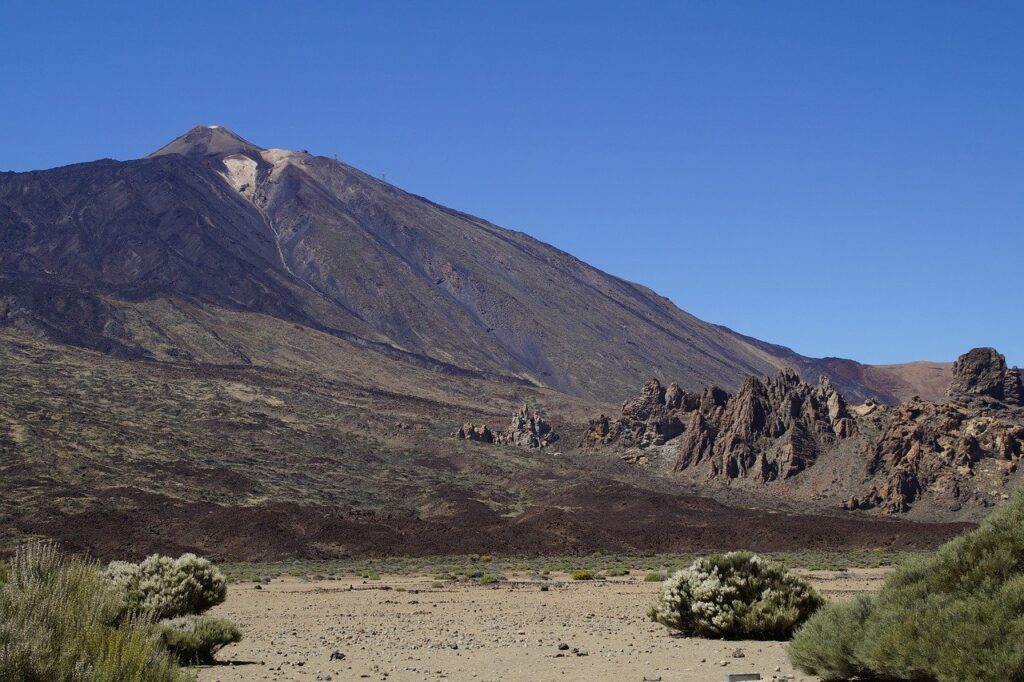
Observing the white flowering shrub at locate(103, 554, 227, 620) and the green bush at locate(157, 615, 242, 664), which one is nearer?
the green bush at locate(157, 615, 242, 664)

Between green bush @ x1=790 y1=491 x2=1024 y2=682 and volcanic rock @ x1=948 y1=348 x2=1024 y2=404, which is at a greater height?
volcanic rock @ x1=948 y1=348 x2=1024 y2=404

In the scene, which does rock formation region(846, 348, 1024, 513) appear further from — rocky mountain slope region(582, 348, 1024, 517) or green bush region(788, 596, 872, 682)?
green bush region(788, 596, 872, 682)

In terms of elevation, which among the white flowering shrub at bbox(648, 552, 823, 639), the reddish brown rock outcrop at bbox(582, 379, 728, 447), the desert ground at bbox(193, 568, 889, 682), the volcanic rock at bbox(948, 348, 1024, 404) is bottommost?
the desert ground at bbox(193, 568, 889, 682)

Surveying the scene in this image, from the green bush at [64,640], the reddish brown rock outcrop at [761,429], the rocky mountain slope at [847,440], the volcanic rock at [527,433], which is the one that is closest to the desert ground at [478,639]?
the green bush at [64,640]

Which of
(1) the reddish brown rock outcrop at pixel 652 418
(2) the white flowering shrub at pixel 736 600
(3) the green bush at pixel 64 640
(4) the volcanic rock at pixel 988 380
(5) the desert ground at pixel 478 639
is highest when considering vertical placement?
(4) the volcanic rock at pixel 988 380

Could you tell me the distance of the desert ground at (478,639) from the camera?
13992mm

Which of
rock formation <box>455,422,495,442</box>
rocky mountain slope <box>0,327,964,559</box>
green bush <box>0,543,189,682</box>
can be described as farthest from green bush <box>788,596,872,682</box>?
rock formation <box>455,422,495,442</box>

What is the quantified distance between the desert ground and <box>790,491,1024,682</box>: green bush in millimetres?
1057

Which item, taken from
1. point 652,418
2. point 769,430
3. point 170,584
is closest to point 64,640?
point 170,584

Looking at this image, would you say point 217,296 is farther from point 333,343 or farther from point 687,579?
point 687,579

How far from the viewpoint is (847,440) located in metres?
86.2

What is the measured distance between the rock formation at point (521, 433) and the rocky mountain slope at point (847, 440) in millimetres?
5542

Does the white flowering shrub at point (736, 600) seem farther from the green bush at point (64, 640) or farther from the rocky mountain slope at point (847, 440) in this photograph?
the rocky mountain slope at point (847, 440)

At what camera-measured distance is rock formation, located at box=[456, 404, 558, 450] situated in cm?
10888
